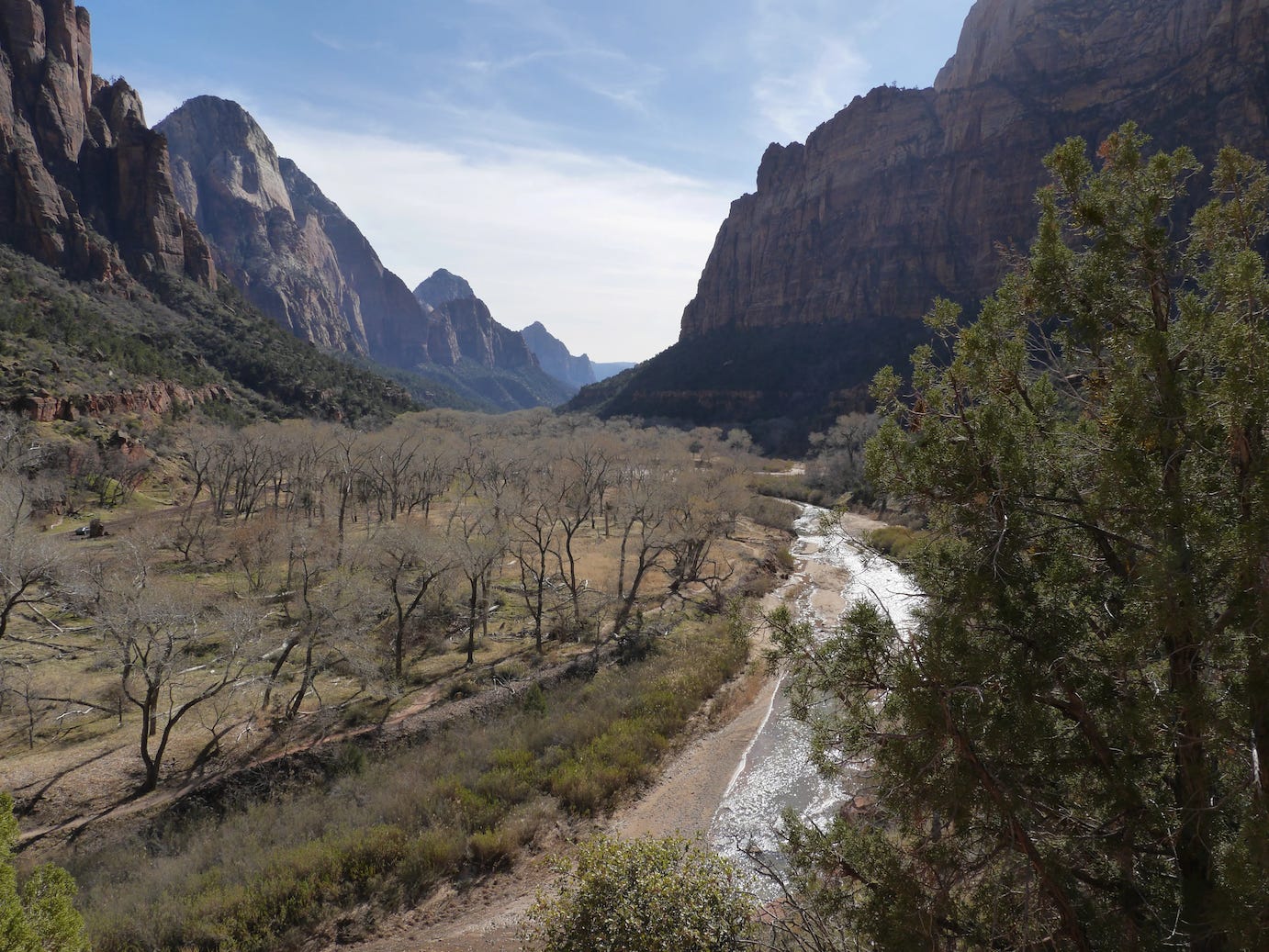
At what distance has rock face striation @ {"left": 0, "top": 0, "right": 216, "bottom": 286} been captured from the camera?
64.2 metres

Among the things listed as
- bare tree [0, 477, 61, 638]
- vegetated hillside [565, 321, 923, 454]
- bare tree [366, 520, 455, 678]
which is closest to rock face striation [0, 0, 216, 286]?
bare tree [0, 477, 61, 638]

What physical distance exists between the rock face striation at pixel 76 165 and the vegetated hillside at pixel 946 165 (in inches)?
2733

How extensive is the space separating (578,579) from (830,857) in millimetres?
26476

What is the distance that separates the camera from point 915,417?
4957 mm

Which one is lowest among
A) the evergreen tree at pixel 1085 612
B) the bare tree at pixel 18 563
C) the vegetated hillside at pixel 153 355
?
the bare tree at pixel 18 563

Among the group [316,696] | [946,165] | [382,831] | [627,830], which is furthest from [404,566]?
[946,165]

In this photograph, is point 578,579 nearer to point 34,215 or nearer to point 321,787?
point 321,787

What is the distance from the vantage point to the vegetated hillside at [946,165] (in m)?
78.8

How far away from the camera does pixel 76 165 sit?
74.4 m

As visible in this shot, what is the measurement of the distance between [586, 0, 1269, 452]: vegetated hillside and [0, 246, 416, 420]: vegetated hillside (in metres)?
51.2

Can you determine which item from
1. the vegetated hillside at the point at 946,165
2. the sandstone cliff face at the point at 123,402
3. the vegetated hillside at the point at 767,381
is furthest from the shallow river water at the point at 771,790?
the vegetated hillside at the point at 946,165

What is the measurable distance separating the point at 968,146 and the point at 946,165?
411cm

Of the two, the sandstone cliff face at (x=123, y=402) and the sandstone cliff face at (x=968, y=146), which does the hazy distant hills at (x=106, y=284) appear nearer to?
the sandstone cliff face at (x=123, y=402)

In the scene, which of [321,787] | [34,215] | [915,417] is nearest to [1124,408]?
[915,417]
